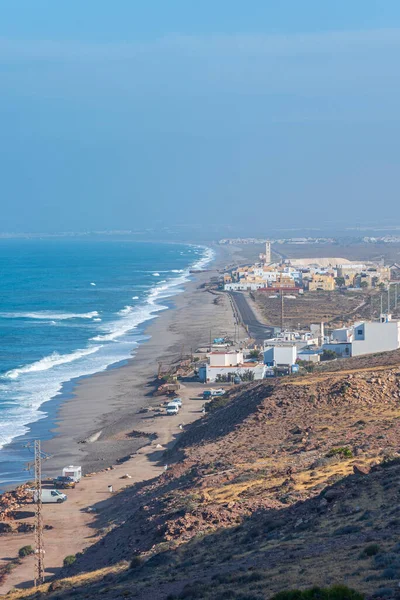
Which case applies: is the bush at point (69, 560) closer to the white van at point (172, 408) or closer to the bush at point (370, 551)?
the bush at point (370, 551)

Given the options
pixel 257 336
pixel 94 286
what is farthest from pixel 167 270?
pixel 257 336

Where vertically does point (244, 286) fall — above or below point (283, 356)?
above

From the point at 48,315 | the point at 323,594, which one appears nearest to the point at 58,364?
the point at 48,315

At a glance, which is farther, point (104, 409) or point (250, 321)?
point (250, 321)

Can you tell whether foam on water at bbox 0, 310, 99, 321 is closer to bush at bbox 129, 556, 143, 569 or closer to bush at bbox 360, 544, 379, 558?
bush at bbox 129, 556, 143, 569

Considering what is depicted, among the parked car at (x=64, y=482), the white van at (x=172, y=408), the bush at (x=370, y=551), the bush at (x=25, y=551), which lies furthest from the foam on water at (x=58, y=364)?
the bush at (x=370, y=551)

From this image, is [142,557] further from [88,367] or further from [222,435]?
[88,367]

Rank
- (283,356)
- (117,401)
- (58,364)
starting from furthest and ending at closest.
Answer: (58,364) < (283,356) < (117,401)

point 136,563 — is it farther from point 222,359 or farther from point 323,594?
point 222,359
